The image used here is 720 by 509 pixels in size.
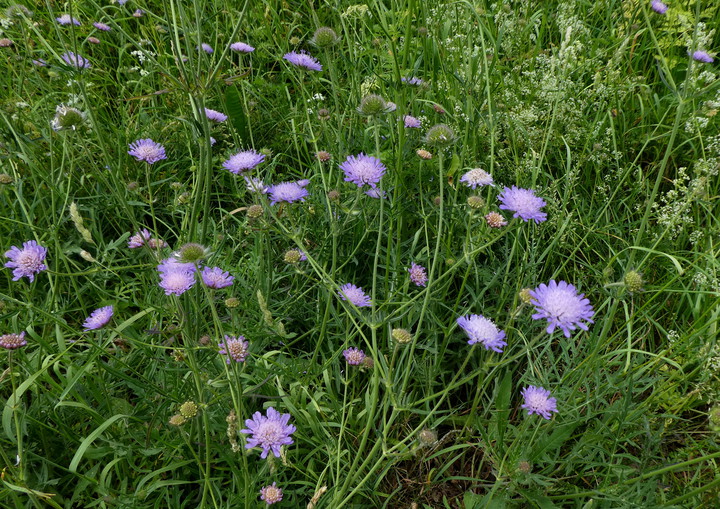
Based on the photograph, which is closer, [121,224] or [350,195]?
[350,195]

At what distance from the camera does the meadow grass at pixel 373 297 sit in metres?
1.27

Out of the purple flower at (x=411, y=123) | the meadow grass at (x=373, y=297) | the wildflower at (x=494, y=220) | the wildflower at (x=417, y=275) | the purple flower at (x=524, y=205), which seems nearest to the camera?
the meadow grass at (x=373, y=297)

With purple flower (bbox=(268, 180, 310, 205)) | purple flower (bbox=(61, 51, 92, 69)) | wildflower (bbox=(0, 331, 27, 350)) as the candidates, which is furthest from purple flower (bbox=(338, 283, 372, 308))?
purple flower (bbox=(61, 51, 92, 69))

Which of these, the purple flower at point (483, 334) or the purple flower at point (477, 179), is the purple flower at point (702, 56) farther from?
the purple flower at point (483, 334)

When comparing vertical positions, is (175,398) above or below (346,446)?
above

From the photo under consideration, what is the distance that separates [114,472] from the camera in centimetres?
146

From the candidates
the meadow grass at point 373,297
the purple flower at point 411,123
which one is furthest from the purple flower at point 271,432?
the purple flower at point 411,123

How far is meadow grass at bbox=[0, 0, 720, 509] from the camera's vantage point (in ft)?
4.18

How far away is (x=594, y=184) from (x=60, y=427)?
6.92ft

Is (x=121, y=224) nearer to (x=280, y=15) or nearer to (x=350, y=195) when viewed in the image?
(x=350, y=195)

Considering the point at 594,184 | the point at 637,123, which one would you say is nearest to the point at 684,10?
the point at 637,123

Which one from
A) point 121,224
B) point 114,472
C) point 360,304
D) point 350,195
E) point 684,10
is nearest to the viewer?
point 114,472

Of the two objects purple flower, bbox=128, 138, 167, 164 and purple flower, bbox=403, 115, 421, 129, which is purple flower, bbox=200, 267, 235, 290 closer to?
purple flower, bbox=128, 138, 167, 164

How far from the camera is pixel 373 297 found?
1196 millimetres
